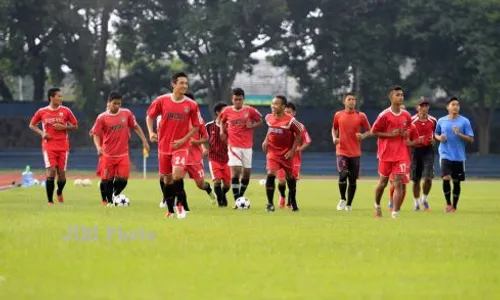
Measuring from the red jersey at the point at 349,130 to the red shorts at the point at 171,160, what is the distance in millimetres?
4610

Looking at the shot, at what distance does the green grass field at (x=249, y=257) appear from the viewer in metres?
9.16

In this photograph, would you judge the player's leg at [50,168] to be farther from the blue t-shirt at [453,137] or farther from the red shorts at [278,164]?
the blue t-shirt at [453,137]

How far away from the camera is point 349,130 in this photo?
20.9 metres

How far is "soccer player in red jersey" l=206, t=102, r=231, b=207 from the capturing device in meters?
21.7

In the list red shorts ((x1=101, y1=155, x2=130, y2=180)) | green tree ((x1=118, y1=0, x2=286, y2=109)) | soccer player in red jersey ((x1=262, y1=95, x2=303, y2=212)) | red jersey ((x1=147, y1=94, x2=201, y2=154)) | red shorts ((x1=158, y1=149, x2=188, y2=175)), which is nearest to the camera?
red shorts ((x1=158, y1=149, x2=188, y2=175))

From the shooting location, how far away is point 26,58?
Result: 187ft

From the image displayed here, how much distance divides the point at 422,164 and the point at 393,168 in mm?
3682

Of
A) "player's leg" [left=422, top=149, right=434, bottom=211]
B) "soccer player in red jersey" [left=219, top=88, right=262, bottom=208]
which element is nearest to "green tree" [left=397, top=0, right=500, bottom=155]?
"player's leg" [left=422, top=149, right=434, bottom=211]

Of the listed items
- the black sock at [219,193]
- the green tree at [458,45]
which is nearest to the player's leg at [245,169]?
the black sock at [219,193]

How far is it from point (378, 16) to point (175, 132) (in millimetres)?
44278

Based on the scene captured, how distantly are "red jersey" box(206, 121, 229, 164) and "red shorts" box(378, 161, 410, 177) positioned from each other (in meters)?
4.17

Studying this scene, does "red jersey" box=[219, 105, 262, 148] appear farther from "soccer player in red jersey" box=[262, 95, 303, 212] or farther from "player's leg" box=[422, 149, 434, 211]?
"player's leg" box=[422, 149, 434, 211]

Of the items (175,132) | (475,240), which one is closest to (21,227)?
(175,132)

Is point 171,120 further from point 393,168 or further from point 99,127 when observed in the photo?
point 99,127
